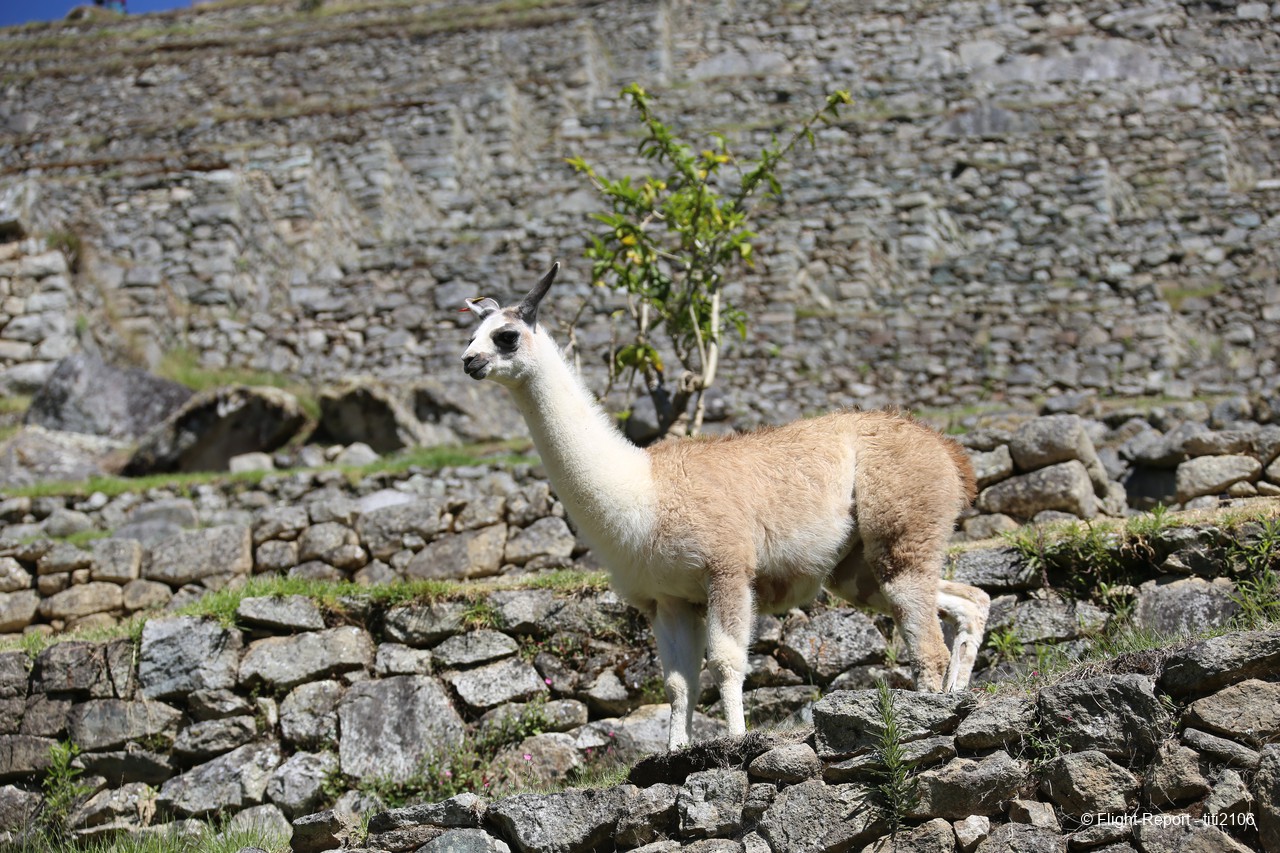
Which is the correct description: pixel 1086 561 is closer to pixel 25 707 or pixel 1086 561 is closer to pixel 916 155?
pixel 25 707

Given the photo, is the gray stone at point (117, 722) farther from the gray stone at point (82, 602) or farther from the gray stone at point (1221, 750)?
the gray stone at point (1221, 750)

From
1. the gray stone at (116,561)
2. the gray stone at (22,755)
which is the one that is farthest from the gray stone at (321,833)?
the gray stone at (116,561)

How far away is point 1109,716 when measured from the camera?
4.59 metres

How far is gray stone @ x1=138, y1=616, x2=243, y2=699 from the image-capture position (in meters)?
7.43

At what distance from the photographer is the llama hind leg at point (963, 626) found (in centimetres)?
546

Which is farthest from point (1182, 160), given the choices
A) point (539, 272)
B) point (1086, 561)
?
point (1086, 561)

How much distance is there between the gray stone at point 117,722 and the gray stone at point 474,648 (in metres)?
1.68

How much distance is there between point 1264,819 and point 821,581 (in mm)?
2112

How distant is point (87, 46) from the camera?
98.4 feet

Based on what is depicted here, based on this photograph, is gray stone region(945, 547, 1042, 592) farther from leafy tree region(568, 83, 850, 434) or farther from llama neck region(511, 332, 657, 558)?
leafy tree region(568, 83, 850, 434)

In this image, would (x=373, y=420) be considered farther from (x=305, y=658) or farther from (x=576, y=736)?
(x=576, y=736)

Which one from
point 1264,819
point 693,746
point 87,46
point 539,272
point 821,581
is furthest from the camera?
A: point 87,46

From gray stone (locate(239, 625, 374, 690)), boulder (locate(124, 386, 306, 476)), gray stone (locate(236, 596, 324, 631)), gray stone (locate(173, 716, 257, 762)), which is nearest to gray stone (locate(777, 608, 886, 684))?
gray stone (locate(239, 625, 374, 690))

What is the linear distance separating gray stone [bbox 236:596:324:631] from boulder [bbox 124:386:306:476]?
5559mm
